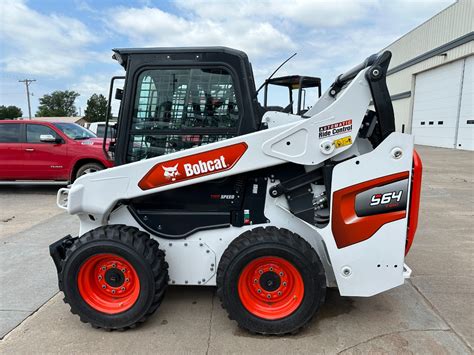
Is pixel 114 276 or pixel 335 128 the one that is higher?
pixel 335 128

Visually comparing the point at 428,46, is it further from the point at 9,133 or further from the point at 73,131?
the point at 9,133

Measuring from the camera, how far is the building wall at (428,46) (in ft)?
62.2

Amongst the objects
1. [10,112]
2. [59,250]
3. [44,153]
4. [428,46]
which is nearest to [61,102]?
[10,112]

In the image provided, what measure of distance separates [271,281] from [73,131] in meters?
7.36

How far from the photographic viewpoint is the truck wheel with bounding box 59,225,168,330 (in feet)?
9.36

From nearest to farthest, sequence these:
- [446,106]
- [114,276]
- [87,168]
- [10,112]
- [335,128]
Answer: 1. [335,128]
2. [114,276]
3. [87,168]
4. [446,106]
5. [10,112]

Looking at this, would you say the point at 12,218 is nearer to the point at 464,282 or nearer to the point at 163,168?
the point at 163,168

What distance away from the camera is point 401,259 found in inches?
112

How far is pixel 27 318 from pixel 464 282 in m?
4.24

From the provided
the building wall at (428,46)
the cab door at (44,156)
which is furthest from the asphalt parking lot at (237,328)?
the building wall at (428,46)

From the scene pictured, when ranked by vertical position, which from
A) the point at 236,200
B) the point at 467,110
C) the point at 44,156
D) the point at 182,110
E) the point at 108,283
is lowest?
the point at 108,283

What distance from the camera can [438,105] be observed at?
21734 mm

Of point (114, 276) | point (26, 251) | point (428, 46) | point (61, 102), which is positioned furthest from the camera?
point (61, 102)

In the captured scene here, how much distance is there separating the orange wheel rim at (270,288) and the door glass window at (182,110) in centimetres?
112
